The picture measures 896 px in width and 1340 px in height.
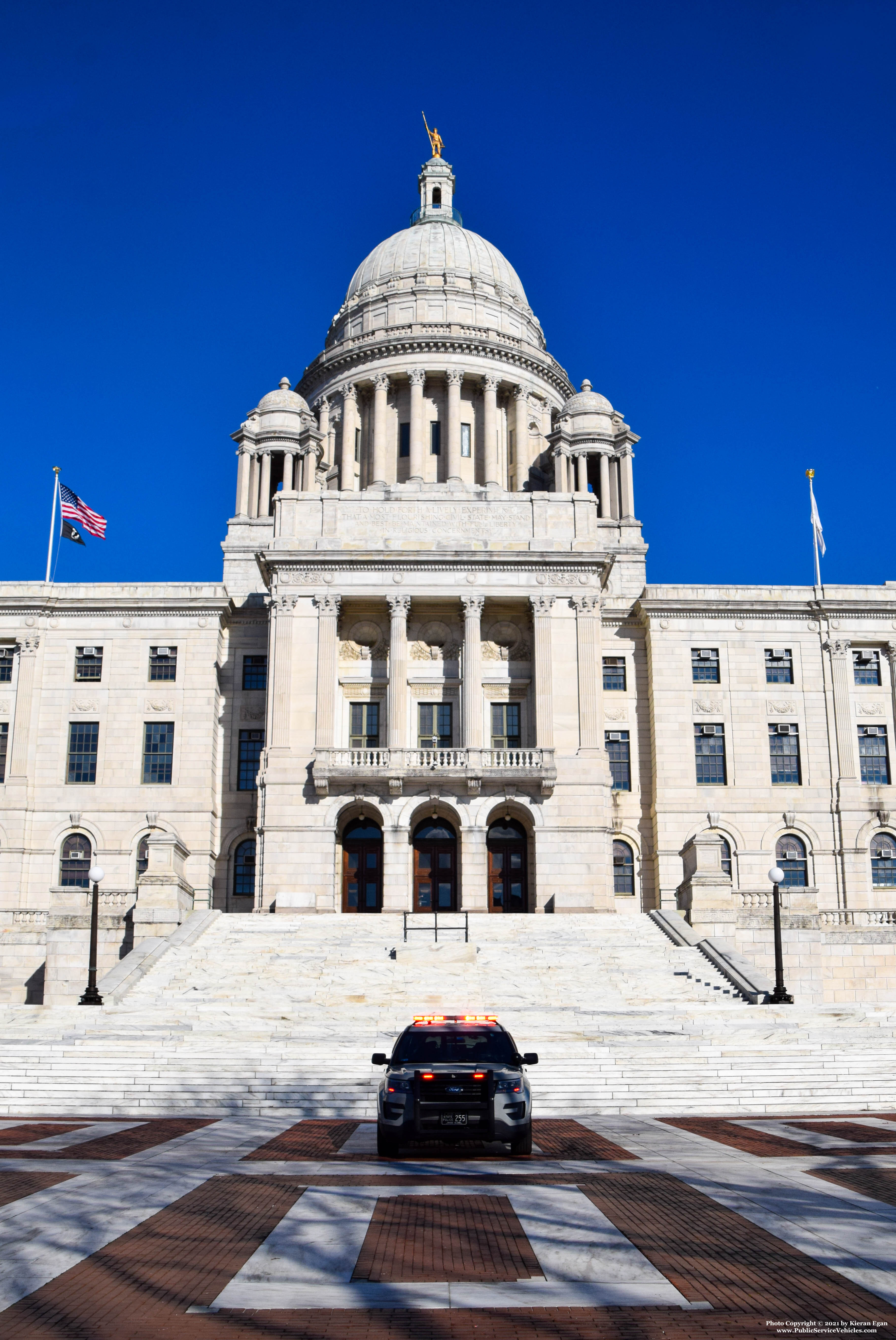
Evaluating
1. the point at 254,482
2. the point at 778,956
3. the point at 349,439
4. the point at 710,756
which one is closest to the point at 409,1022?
the point at 778,956

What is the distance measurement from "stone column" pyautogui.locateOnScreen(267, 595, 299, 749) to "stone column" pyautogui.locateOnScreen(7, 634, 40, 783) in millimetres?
10626

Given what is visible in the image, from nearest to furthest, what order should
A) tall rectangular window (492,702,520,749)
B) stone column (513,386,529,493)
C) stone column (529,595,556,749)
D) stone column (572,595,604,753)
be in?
stone column (572,595,604,753), stone column (529,595,556,749), tall rectangular window (492,702,520,749), stone column (513,386,529,493)

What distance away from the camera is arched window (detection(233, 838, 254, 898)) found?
5084 cm

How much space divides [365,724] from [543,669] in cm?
719

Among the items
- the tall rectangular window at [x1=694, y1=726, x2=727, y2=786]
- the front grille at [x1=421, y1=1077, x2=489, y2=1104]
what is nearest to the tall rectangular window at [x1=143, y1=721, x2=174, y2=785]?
the tall rectangular window at [x1=694, y1=726, x2=727, y2=786]

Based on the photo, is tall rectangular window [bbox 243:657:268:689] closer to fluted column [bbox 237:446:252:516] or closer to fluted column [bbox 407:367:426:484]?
fluted column [bbox 237:446:252:516]

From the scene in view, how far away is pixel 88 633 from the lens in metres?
52.1

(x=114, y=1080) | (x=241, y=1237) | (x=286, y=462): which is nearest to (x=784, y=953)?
(x=114, y=1080)

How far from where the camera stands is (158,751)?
166 feet

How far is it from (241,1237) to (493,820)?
36.6 m

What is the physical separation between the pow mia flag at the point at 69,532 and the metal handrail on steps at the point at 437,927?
20.8 meters

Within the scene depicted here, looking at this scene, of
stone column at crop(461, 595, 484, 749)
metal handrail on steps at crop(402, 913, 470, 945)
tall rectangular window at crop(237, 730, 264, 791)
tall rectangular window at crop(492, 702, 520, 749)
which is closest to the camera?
metal handrail on steps at crop(402, 913, 470, 945)

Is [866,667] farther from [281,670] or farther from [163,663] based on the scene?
[163,663]

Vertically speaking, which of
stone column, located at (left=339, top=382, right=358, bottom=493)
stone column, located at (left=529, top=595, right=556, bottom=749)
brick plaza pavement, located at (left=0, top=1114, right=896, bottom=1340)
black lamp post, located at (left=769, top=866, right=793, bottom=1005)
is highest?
stone column, located at (left=339, top=382, right=358, bottom=493)
